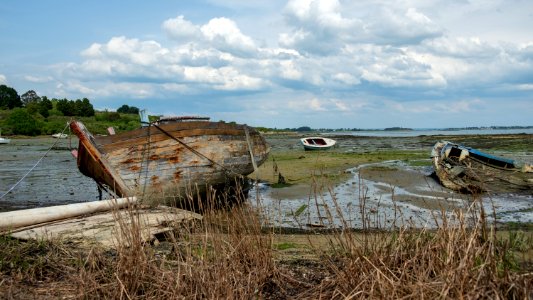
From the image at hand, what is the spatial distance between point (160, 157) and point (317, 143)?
83.5ft

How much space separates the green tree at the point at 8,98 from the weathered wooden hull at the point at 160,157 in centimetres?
6254

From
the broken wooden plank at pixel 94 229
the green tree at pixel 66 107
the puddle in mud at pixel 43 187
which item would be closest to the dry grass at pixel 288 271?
the broken wooden plank at pixel 94 229

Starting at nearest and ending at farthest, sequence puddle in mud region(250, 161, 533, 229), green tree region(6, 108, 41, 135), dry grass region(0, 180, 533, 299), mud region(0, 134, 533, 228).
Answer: dry grass region(0, 180, 533, 299), puddle in mud region(250, 161, 533, 229), mud region(0, 134, 533, 228), green tree region(6, 108, 41, 135)

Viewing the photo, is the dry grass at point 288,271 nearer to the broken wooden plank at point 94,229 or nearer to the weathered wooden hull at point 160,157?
the broken wooden plank at point 94,229

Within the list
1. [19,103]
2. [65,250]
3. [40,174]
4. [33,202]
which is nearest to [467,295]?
[65,250]

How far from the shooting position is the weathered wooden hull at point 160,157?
9.26 metres

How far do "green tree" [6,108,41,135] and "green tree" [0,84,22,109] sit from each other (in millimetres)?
16145

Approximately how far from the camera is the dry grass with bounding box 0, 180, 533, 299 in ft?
10.8

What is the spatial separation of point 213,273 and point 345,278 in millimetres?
1124

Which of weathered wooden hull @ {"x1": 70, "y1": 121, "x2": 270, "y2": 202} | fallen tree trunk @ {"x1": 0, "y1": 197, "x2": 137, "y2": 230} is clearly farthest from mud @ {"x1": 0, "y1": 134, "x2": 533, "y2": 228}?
fallen tree trunk @ {"x1": 0, "y1": 197, "x2": 137, "y2": 230}

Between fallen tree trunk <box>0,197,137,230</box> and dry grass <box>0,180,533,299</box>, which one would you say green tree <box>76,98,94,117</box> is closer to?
fallen tree trunk <box>0,197,137,230</box>

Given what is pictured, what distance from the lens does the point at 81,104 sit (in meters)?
59.2

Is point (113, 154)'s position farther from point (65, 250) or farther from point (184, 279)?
point (184, 279)

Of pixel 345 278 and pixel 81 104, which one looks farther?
pixel 81 104
